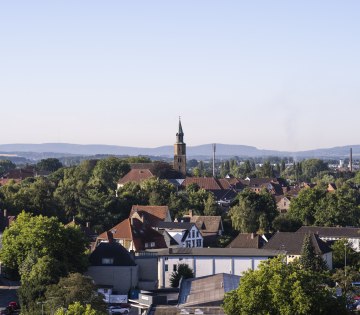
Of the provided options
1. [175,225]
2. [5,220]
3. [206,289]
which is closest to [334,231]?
[175,225]

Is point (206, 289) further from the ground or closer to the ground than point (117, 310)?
further from the ground

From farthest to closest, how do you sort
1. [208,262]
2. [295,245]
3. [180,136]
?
[180,136]
[295,245]
[208,262]

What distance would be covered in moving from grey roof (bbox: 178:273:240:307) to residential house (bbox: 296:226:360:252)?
24404mm

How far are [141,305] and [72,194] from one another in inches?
1474

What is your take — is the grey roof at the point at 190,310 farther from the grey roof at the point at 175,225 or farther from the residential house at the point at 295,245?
the grey roof at the point at 175,225

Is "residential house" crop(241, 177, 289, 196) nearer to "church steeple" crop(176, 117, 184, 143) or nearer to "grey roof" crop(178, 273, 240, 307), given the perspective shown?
"church steeple" crop(176, 117, 184, 143)

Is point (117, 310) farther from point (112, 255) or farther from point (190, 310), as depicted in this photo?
point (190, 310)

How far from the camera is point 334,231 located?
72.1m

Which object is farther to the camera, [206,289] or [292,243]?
[292,243]

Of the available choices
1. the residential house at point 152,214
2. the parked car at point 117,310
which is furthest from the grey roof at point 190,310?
the residential house at point 152,214

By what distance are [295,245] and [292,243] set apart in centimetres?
38

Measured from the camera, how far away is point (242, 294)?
112 ft

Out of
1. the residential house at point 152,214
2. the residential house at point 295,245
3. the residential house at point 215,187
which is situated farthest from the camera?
the residential house at point 215,187

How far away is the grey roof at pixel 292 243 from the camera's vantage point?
60.8m
